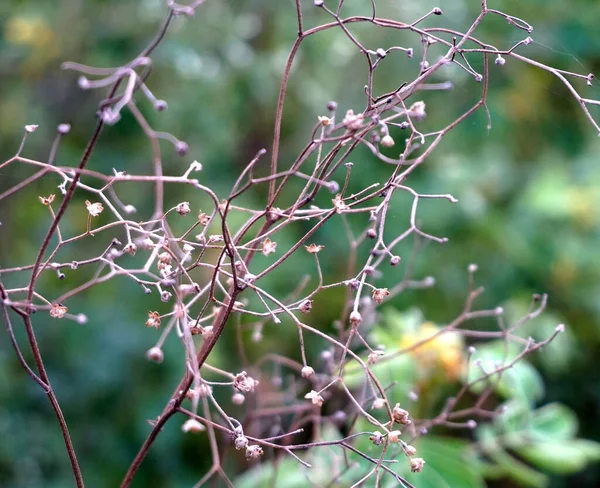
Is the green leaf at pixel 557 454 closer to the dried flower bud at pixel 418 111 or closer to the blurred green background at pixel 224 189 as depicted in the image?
the dried flower bud at pixel 418 111

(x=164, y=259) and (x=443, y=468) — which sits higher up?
(x=164, y=259)

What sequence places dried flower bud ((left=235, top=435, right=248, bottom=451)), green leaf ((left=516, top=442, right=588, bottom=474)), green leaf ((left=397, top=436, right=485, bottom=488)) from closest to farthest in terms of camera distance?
dried flower bud ((left=235, top=435, right=248, bottom=451)), green leaf ((left=397, top=436, right=485, bottom=488)), green leaf ((left=516, top=442, right=588, bottom=474))

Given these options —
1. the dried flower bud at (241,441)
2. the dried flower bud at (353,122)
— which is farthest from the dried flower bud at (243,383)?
the dried flower bud at (353,122)

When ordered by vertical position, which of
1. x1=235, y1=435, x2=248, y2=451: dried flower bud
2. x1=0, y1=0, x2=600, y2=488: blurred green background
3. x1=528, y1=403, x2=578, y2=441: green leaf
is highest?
x1=235, y1=435, x2=248, y2=451: dried flower bud

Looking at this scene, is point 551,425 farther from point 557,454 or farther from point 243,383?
point 243,383

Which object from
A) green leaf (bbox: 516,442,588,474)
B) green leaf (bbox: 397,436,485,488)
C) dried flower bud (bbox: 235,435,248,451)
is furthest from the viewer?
green leaf (bbox: 516,442,588,474)

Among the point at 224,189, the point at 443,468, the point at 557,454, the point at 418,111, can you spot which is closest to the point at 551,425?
the point at 557,454

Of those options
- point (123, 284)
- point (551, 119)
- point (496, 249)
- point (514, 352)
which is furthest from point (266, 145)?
point (514, 352)

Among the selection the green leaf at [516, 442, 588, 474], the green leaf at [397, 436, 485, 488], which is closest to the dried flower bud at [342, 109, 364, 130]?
the green leaf at [397, 436, 485, 488]

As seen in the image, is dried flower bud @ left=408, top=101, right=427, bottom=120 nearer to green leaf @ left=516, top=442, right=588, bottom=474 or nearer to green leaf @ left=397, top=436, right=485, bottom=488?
green leaf @ left=397, top=436, right=485, bottom=488
